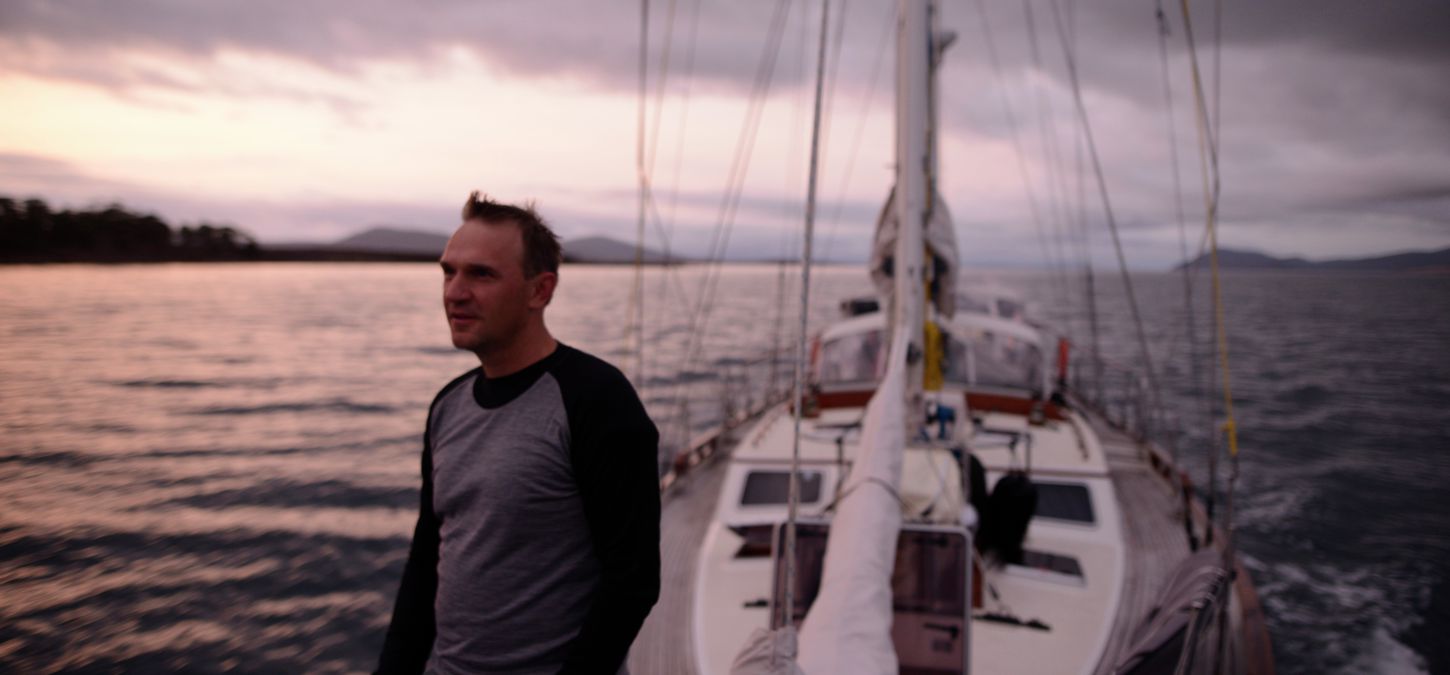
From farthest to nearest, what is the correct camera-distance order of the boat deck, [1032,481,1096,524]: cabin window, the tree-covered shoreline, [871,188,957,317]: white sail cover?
the tree-covered shoreline
[871,188,957,317]: white sail cover
[1032,481,1096,524]: cabin window
the boat deck

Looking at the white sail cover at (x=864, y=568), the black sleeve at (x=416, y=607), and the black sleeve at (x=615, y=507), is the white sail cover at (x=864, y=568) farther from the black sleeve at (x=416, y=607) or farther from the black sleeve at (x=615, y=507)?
the black sleeve at (x=416, y=607)

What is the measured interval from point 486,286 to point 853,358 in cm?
728

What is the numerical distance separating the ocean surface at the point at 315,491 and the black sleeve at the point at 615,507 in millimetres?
5292

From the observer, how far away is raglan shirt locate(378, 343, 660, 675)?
143 cm

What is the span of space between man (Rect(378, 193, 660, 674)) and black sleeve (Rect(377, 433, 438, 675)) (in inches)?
7.5

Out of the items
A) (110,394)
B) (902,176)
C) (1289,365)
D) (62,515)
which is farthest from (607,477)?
(1289,365)

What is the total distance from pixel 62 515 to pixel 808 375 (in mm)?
10200

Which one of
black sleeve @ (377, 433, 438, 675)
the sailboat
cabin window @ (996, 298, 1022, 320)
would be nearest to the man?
black sleeve @ (377, 433, 438, 675)

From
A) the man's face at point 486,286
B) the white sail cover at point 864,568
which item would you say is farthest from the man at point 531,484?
the white sail cover at point 864,568

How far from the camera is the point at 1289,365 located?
23.5m

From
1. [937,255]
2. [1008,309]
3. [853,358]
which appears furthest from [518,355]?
[1008,309]

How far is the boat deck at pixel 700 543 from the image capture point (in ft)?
12.8

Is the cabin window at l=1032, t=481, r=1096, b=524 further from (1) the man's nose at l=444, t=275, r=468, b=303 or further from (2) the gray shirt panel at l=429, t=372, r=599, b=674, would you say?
(1) the man's nose at l=444, t=275, r=468, b=303

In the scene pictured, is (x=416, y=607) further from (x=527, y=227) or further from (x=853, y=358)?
(x=853, y=358)
